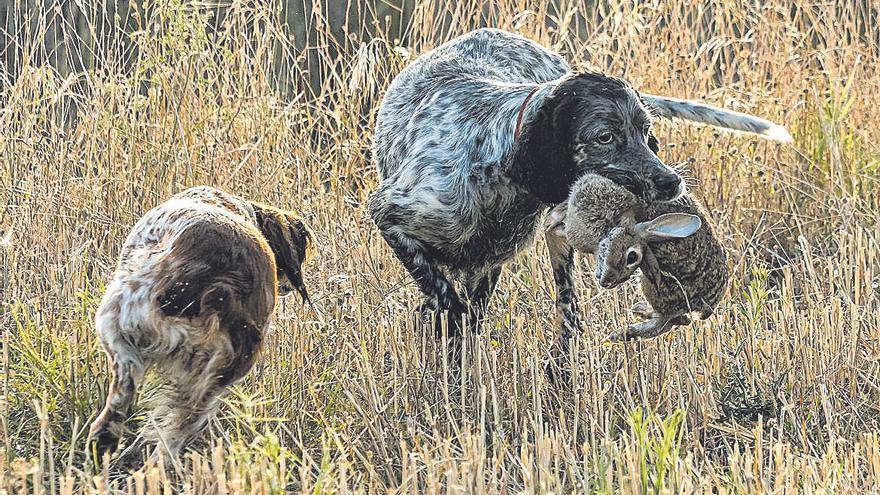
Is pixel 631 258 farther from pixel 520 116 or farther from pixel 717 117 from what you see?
pixel 717 117

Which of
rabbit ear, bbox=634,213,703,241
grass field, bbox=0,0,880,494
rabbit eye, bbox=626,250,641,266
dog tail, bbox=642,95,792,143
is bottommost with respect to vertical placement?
grass field, bbox=0,0,880,494

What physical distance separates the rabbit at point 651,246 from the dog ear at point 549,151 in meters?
0.10

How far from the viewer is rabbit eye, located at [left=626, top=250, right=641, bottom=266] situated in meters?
3.64

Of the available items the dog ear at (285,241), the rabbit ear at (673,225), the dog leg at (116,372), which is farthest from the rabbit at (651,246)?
the dog leg at (116,372)

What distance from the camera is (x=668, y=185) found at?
Answer: 3.72 m

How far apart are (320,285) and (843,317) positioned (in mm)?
1966

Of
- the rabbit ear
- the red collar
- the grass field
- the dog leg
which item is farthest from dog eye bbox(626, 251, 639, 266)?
the dog leg

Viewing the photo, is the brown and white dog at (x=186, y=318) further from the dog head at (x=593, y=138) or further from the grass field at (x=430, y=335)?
the dog head at (x=593, y=138)

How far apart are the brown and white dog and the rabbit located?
0.95m

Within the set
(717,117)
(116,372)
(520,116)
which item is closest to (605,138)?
(520,116)

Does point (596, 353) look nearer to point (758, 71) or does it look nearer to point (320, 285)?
point (320, 285)

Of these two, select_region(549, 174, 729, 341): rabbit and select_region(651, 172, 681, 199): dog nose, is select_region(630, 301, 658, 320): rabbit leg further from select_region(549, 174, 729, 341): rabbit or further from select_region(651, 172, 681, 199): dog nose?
select_region(651, 172, 681, 199): dog nose

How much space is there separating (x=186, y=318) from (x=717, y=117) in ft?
7.61

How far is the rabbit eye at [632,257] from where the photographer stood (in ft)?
11.9
